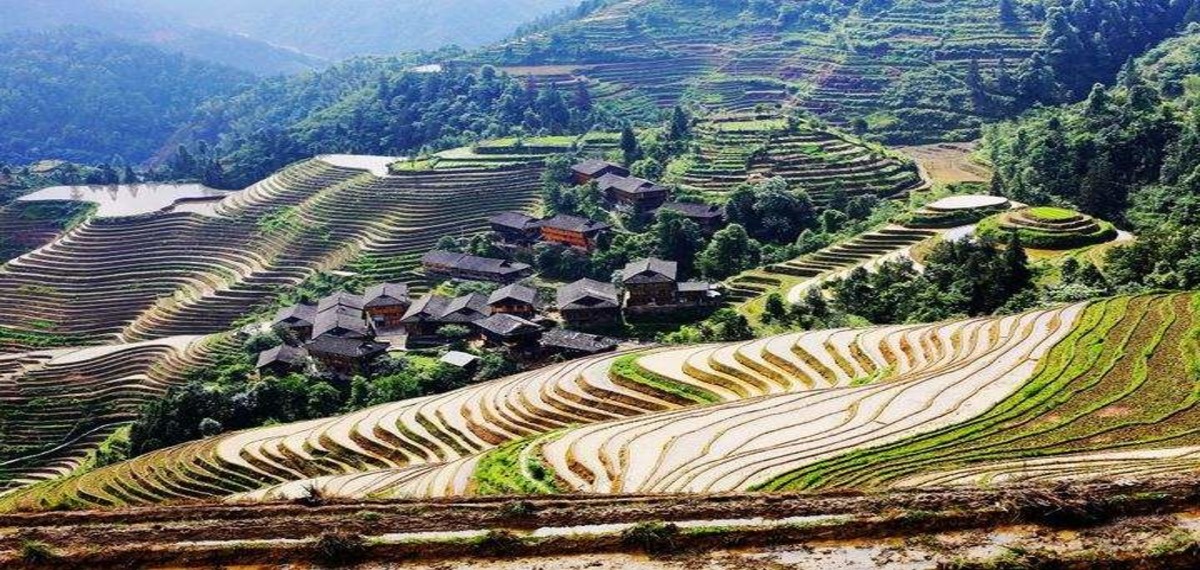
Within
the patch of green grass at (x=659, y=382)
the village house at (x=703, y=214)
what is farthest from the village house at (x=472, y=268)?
the patch of green grass at (x=659, y=382)

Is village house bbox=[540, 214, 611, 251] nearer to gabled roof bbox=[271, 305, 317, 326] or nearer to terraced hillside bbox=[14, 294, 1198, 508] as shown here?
gabled roof bbox=[271, 305, 317, 326]

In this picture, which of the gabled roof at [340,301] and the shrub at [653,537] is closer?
the shrub at [653,537]

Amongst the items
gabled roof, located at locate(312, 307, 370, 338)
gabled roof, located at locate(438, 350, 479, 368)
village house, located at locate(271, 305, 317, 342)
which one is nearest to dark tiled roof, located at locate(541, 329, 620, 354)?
gabled roof, located at locate(438, 350, 479, 368)

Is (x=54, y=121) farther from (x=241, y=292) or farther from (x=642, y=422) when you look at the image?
(x=642, y=422)

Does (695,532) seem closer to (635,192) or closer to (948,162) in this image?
(635,192)

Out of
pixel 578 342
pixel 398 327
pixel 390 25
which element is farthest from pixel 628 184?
pixel 390 25

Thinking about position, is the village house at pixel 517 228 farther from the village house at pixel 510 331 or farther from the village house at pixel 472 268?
the village house at pixel 510 331

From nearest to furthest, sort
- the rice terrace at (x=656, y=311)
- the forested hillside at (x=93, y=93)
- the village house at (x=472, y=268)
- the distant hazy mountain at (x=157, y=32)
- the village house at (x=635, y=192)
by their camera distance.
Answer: the rice terrace at (x=656, y=311)
the village house at (x=472, y=268)
the village house at (x=635, y=192)
the forested hillside at (x=93, y=93)
the distant hazy mountain at (x=157, y=32)
